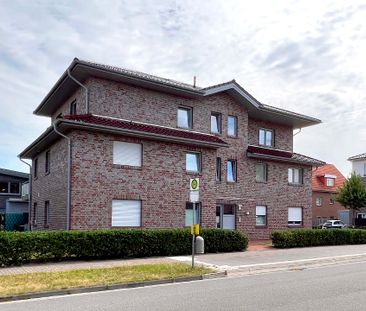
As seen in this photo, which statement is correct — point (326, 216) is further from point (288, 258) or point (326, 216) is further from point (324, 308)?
point (324, 308)

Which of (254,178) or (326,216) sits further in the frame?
(326,216)

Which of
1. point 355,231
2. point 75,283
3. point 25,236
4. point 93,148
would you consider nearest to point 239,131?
point 355,231

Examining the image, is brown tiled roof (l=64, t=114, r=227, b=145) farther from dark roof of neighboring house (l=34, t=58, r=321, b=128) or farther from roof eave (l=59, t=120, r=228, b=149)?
dark roof of neighboring house (l=34, t=58, r=321, b=128)

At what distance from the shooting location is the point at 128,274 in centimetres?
1261

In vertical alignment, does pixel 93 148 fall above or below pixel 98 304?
above

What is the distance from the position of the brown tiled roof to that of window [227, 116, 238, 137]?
2.26 metres

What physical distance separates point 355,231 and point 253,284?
55.2 ft

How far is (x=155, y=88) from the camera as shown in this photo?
23359mm

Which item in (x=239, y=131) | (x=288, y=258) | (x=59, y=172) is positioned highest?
(x=239, y=131)

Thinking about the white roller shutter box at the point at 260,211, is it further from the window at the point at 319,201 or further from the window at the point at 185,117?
the window at the point at 319,201

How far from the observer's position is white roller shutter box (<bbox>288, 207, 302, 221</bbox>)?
30.1 metres

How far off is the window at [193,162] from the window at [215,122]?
9.82 feet

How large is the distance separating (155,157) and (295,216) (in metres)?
12.6

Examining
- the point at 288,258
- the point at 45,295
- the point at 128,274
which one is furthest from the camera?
the point at 288,258
